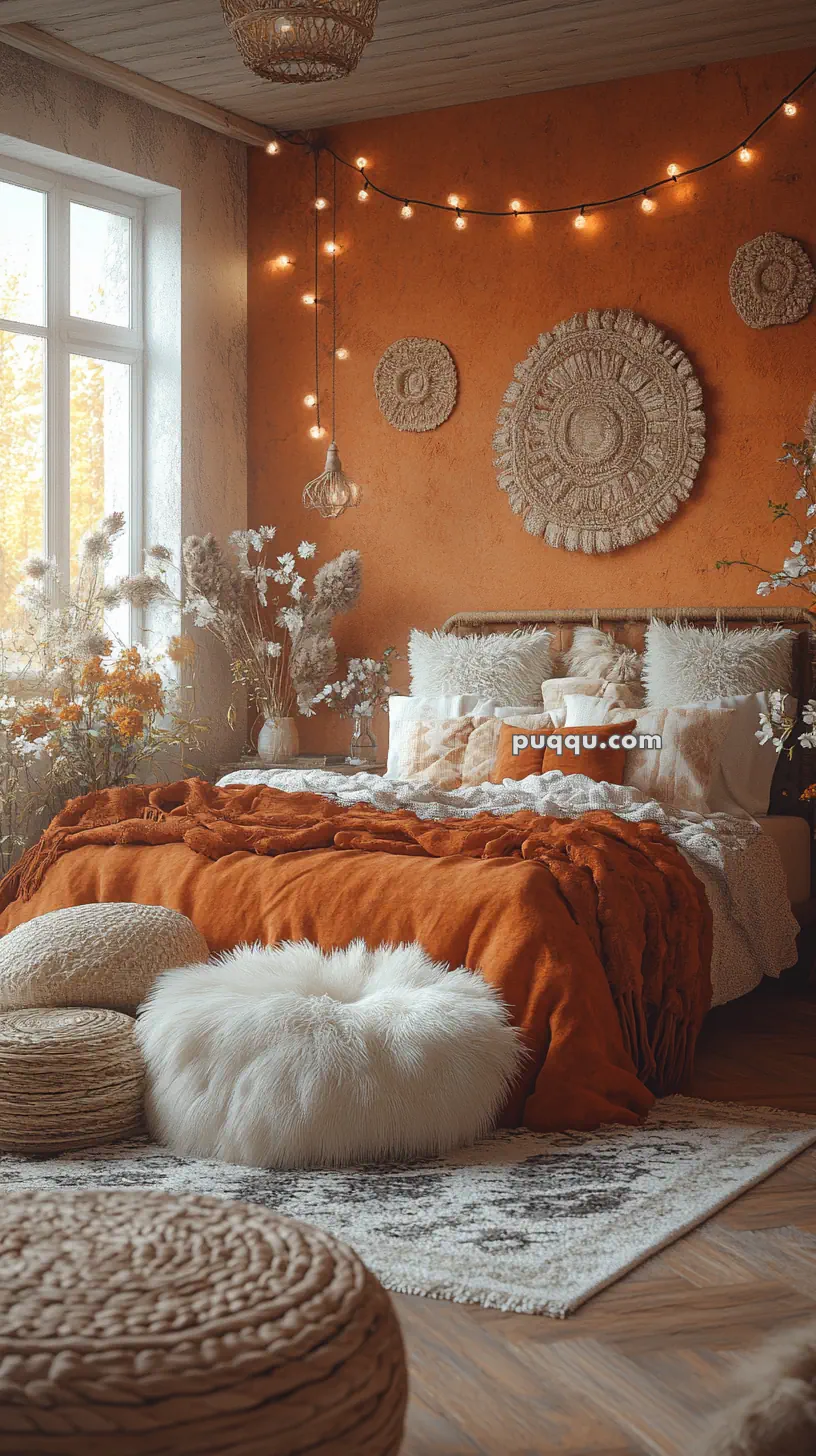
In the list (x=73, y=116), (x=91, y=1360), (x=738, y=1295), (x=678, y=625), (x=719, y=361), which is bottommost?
(x=738, y=1295)

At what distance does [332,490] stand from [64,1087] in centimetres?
372

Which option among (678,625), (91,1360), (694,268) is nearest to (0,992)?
(91,1360)

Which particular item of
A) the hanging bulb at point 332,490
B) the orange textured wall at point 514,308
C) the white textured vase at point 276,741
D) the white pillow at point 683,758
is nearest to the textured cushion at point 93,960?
the white pillow at point 683,758

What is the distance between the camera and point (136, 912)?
3.54 metres

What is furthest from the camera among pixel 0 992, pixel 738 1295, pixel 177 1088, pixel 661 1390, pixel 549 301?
pixel 549 301

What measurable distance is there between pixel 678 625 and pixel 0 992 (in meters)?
3.02

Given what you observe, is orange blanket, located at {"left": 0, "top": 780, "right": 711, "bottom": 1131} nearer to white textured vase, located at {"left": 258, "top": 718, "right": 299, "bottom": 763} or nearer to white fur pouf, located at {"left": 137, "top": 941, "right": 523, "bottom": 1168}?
white fur pouf, located at {"left": 137, "top": 941, "right": 523, "bottom": 1168}

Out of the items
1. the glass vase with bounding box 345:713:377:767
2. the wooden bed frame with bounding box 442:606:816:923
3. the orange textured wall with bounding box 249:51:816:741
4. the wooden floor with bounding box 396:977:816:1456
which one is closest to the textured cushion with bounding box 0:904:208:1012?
the wooden floor with bounding box 396:977:816:1456

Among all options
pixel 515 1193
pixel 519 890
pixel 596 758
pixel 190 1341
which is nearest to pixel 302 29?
pixel 519 890

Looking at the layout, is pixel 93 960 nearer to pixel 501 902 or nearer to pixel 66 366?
pixel 501 902

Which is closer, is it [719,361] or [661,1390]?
[661,1390]

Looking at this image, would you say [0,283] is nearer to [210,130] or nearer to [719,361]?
[210,130]

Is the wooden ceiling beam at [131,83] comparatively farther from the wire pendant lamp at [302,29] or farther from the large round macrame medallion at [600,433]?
the large round macrame medallion at [600,433]

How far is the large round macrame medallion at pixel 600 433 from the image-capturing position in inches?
220
